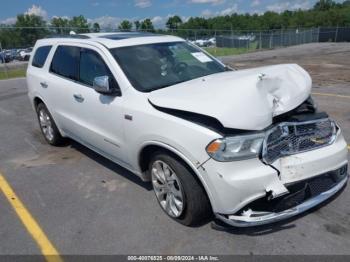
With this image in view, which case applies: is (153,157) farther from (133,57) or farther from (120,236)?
(133,57)

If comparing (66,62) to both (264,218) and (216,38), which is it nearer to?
(264,218)

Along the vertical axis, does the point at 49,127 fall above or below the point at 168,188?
below

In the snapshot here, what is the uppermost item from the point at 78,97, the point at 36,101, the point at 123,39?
the point at 123,39

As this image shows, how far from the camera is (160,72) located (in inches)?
169

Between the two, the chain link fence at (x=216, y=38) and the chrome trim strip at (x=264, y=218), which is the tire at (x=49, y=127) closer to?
the chrome trim strip at (x=264, y=218)

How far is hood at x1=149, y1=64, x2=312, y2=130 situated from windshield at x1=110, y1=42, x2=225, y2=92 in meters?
0.40

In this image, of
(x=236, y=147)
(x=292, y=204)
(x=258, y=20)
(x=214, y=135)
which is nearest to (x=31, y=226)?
(x=214, y=135)

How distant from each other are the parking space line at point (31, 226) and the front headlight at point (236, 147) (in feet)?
5.43

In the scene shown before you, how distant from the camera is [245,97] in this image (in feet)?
10.3

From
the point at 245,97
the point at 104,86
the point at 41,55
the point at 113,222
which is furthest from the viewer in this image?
the point at 41,55

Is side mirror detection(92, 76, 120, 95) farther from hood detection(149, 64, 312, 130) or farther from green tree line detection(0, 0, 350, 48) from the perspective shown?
green tree line detection(0, 0, 350, 48)

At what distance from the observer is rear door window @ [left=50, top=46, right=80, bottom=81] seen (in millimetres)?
5043

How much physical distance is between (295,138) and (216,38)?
35684 millimetres

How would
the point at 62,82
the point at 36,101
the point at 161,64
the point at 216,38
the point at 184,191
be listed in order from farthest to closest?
the point at 216,38
the point at 36,101
the point at 62,82
the point at 161,64
the point at 184,191
